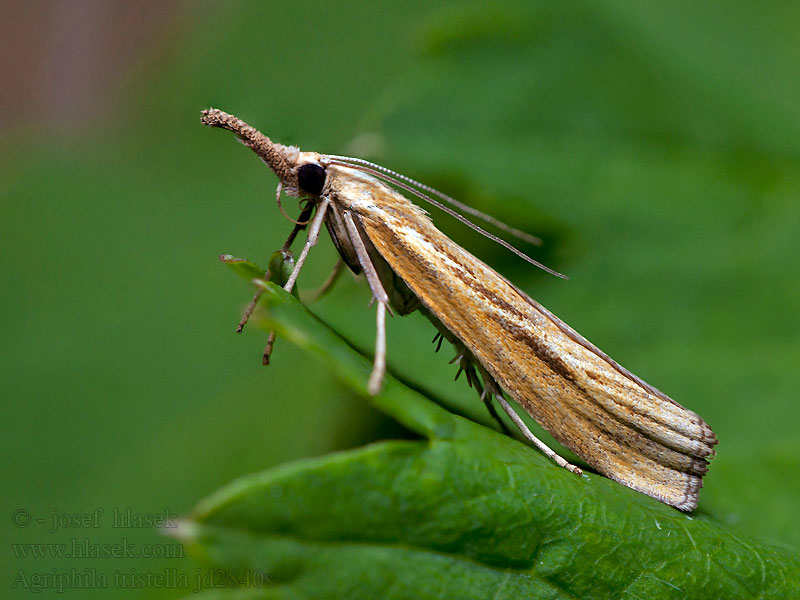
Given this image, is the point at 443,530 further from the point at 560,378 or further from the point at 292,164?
the point at 292,164

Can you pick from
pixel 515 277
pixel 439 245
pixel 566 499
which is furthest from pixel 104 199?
pixel 566 499

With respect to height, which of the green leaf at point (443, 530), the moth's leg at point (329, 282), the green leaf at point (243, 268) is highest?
the moth's leg at point (329, 282)

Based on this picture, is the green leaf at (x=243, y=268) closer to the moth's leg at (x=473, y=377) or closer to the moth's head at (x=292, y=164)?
the moth's head at (x=292, y=164)

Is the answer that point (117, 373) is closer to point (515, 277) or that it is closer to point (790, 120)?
point (515, 277)

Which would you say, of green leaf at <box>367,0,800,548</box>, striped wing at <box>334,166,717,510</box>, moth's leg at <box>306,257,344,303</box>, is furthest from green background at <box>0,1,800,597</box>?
striped wing at <box>334,166,717,510</box>

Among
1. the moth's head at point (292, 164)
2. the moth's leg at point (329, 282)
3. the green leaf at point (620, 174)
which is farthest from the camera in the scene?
the green leaf at point (620, 174)

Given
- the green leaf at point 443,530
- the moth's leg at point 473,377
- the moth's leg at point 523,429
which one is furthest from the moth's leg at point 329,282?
the green leaf at point 443,530
